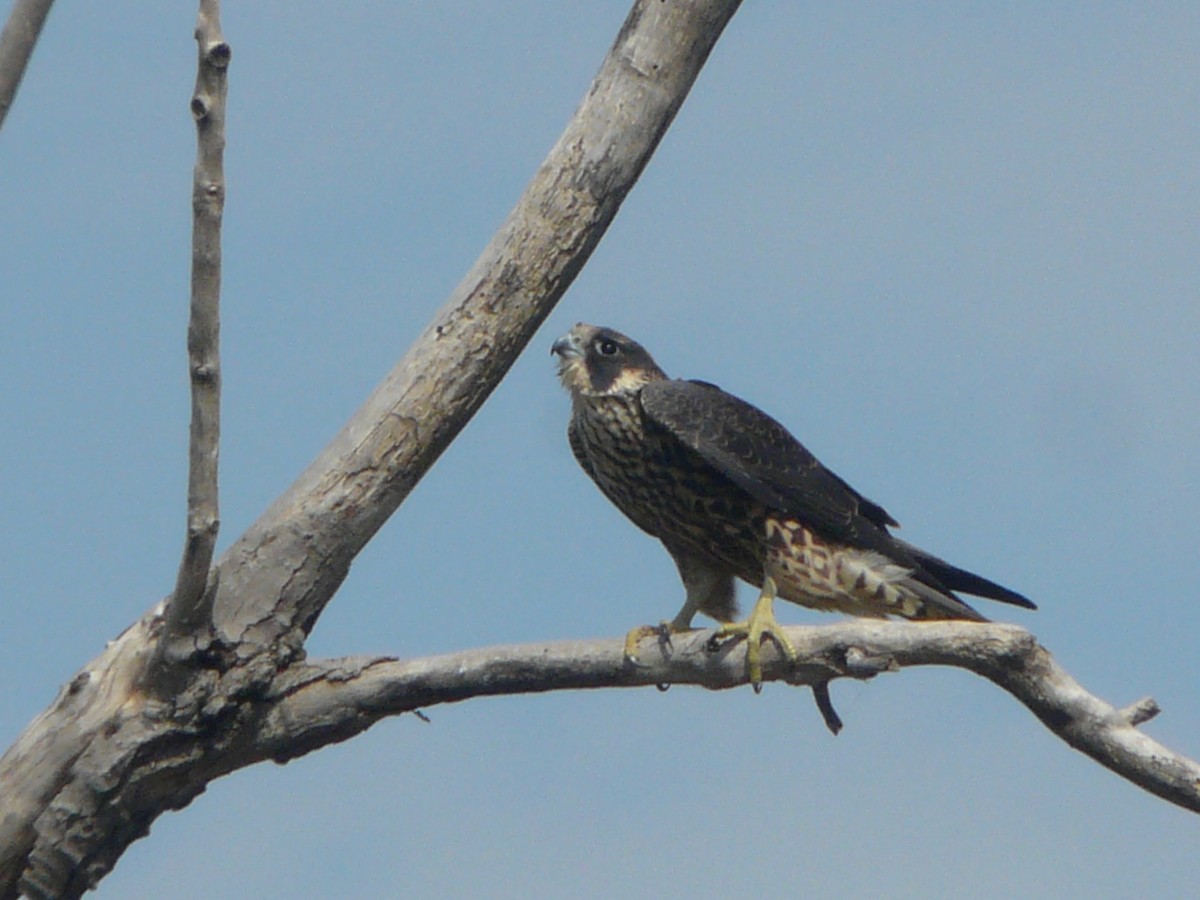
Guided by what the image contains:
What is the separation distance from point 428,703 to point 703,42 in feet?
6.43

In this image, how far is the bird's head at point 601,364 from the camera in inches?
236

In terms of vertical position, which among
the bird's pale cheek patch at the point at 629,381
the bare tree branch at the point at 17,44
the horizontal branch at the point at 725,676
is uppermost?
the bird's pale cheek patch at the point at 629,381

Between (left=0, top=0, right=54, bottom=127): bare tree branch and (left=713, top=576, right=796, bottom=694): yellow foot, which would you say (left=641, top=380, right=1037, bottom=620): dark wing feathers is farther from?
(left=0, top=0, right=54, bottom=127): bare tree branch

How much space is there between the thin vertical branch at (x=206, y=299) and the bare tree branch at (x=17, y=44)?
460 millimetres

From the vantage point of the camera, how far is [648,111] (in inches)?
188

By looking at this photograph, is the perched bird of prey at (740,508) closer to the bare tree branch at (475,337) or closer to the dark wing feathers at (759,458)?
the dark wing feathers at (759,458)

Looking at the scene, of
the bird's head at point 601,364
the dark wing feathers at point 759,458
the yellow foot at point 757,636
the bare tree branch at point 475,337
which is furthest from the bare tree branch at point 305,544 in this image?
the bird's head at point 601,364

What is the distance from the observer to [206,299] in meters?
3.72

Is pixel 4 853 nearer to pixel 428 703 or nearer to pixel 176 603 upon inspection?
pixel 176 603

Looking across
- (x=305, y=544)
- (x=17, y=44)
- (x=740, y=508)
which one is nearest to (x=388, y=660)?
(x=305, y=544)

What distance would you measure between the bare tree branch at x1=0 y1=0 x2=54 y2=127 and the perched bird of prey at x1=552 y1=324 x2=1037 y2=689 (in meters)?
2.59

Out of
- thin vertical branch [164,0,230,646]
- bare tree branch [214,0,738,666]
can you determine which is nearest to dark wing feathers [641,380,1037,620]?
bare tree branch [214,0,738,666]

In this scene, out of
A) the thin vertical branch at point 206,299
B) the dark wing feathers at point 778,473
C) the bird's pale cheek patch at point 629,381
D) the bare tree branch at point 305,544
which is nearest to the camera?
the thin vertical branch at point 206,299

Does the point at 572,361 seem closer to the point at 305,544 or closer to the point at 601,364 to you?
the point at 601,364
